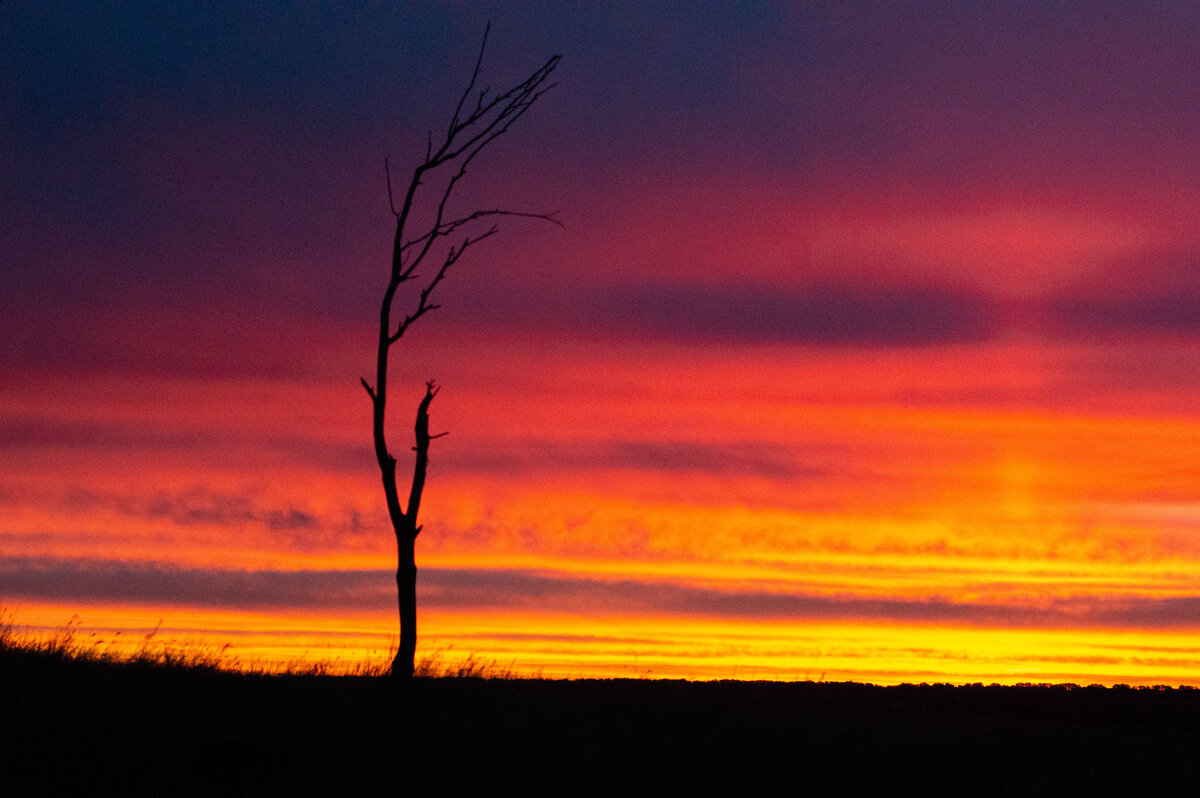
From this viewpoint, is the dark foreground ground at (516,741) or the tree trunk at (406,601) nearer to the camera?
the dark foreground ground at (516,741)

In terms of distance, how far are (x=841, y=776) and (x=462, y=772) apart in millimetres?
4205

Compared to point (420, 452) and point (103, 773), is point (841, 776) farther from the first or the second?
Result: point (420, 452)

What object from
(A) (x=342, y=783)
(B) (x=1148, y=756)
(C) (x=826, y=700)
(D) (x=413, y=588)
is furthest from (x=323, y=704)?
(B) (x=1148, y=756)

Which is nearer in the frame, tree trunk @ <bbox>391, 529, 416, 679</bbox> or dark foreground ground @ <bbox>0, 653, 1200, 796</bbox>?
dark foreground ground @ <bbox>0, 653, 1200, 796</bbox>

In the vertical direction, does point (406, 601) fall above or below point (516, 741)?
above

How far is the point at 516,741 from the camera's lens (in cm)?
1580

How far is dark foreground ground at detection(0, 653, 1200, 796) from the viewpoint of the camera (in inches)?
580

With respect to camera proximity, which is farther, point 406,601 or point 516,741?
point 406,601

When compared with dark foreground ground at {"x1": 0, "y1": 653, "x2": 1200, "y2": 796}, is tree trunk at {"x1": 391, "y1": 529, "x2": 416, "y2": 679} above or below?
above

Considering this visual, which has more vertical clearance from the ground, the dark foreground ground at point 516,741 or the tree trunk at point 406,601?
the tree trunk at point 406,601

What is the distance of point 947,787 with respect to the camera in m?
15.0

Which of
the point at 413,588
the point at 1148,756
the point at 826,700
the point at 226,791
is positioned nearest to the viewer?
the point at 226,791

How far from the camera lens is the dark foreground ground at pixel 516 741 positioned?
580 inches

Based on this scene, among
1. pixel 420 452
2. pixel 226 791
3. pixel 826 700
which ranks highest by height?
pixel 420 452
